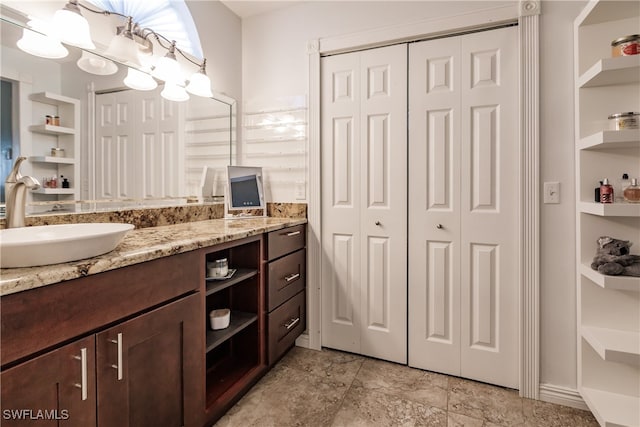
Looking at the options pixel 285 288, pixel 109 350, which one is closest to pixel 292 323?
pixel 285 288

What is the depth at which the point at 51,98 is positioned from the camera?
138cm

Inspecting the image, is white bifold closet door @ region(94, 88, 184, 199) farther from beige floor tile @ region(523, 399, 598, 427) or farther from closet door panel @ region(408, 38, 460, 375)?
beige floor tile @ region(523, 399, 598, 427)

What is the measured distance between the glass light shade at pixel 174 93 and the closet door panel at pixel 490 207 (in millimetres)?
1622

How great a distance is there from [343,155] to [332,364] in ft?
4.36

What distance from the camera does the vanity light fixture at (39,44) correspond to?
1.28m

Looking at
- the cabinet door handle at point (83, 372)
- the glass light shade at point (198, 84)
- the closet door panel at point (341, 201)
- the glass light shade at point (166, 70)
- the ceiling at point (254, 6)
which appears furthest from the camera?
the ceiling at point (254, 6)

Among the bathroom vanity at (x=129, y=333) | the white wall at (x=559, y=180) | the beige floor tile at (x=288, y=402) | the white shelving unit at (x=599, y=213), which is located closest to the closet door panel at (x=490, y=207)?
the white wall at (x=559, y=180)

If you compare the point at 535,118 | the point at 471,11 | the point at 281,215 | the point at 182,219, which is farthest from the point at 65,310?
the point at 471,11

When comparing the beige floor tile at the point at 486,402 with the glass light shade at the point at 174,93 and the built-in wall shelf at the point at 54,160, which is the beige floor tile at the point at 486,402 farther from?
the glass light shade at the point at 174,93

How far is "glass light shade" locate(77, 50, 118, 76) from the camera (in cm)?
147

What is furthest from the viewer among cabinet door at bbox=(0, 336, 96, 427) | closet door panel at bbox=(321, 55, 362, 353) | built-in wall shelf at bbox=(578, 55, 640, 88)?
closet door panel at bbox=(321, 55, 362, 353)

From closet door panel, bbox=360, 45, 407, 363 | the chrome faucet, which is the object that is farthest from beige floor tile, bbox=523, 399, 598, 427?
the chrome faucet

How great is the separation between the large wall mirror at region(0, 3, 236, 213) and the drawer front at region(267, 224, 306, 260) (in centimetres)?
62

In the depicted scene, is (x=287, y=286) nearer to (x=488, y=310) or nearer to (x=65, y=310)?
(x=488, y=310)
